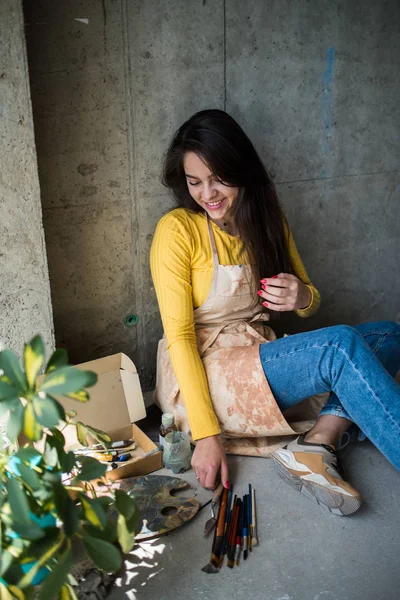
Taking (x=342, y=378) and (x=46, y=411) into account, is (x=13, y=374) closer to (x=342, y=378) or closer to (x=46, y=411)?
(x=46, y=411)

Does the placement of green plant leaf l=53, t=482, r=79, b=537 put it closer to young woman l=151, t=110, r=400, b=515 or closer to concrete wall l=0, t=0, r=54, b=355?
young woman l=151, t=110, r=400, b=515

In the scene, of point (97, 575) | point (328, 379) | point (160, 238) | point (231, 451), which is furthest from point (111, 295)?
point (97, 575)

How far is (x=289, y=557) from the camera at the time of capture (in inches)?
74.3

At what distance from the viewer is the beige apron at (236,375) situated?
222cm

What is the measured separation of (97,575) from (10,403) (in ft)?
2.89

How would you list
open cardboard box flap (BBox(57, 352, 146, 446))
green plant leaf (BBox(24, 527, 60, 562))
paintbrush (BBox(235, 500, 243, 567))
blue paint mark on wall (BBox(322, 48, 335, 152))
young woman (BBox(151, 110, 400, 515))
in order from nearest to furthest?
green plant leaf (BBox(24, 527, 60, 562)) < paintbrush (BBox(235, 500, 243, 567)) < young woman (BBox(151, 110, 400, 515)) < open cardboard box flap (BBox(57, 352, 146, 446)) < blue paint mark on wall (BBox(322, 48, 335, 152))

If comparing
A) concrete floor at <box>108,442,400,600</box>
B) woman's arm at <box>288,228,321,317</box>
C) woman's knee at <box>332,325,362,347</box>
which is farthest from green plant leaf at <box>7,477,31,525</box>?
woman's arm at <box>288,228,321,317</box>

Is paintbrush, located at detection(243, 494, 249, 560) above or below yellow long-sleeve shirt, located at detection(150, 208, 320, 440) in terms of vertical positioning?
below

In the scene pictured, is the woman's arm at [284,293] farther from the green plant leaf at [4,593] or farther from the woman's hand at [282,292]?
the green plant leaf at [4,593]

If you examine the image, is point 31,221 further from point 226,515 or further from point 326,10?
point 326,10

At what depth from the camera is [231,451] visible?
2.38 metres

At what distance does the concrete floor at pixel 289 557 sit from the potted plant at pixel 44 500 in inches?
21.6

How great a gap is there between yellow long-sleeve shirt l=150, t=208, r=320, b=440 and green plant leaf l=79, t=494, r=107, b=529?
0.92 metres

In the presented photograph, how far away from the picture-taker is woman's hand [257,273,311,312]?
2355mm
